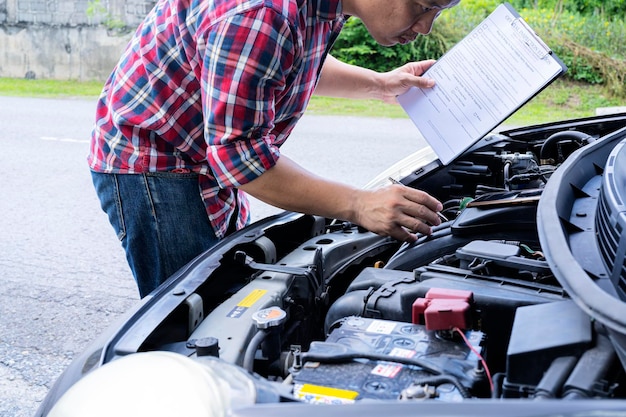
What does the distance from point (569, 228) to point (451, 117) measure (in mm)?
816

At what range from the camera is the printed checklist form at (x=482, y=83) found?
2184 mm

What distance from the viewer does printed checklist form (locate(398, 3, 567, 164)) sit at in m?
2.18

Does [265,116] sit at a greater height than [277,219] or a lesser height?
greater

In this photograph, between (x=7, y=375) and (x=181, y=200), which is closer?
(x=181, y=200)

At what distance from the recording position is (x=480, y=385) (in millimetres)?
1284

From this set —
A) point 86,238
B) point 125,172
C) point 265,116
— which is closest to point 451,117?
point 265,116

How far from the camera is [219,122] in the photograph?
1809 mm

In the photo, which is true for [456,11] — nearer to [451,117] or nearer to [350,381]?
[451,117]

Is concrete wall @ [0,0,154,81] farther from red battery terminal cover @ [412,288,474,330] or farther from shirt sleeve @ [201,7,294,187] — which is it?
red battery terminal cover @ [412,288,474,330]

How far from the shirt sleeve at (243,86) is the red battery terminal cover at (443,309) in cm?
61

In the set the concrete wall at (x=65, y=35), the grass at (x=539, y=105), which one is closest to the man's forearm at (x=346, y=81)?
the grass at (x=539, y=105)

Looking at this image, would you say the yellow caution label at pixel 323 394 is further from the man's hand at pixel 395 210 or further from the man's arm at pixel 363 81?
the man's arm at pixel 363 81

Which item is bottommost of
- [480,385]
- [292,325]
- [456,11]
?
[292,325]

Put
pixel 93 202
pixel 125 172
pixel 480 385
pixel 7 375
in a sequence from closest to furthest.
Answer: pixel 480 385
pixel 125 172
pixel 7 375
pixel 93 202
